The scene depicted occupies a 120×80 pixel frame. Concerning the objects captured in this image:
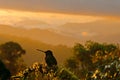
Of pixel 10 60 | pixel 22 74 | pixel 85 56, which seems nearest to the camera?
pixel 22 74

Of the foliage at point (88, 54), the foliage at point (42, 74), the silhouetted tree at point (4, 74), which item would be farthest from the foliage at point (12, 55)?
the silhouetted tree at point (4, 74)

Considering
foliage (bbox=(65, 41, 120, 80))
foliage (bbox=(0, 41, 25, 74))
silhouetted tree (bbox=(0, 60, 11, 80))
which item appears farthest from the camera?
foliage (bbox=(65, 41, 120, 80))

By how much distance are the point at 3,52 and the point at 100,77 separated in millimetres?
119731

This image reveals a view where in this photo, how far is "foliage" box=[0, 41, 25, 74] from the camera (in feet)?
424

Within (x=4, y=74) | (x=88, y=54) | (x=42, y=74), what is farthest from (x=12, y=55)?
(x=4, y=74)

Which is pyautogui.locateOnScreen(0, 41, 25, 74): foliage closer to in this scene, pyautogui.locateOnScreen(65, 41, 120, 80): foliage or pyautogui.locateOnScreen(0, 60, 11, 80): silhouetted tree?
pyautogui.locateOnScreen(65, 41, 120, 80): foliage

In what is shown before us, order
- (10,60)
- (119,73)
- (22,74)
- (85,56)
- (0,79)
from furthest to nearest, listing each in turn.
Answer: (85,56) < (10,60) < (22,74) < (0,79) < (119,73)

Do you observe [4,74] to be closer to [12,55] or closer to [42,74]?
[42,74]

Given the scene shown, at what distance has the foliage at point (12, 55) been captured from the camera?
424 ft

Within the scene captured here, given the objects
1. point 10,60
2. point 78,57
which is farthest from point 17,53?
point 78,57

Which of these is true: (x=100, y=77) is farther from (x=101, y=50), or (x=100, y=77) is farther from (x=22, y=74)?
(x=101, y=50)

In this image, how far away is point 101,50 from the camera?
140 m

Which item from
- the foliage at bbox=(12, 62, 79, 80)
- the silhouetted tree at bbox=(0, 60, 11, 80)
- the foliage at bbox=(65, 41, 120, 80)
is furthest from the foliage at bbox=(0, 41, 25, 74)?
the silhouetted tree at bbox=(0, 60, 11, 80)

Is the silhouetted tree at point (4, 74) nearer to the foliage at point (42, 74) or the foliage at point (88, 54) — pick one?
the foliage at point (42, 74)
